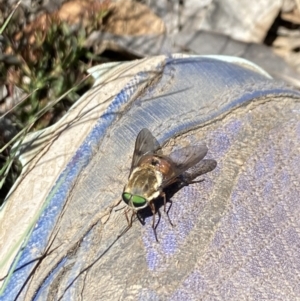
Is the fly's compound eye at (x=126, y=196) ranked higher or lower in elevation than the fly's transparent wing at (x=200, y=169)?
higher

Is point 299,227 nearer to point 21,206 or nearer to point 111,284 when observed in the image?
point 111,284

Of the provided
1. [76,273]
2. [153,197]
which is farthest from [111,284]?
[153,197]

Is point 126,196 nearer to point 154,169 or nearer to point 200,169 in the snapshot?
point 154,169

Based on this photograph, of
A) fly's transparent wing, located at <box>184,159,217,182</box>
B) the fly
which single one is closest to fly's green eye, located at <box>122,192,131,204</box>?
the fly

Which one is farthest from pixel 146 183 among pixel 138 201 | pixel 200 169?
pixel 200 169

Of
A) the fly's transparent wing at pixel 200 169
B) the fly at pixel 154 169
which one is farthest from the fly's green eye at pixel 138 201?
the fly's transparent wing at pixel 200 169

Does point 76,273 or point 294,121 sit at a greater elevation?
point 76,273

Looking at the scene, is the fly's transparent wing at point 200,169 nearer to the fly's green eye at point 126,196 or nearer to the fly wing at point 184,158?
the fly wing at point 184,158

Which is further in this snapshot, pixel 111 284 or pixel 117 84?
pixel 117 84
